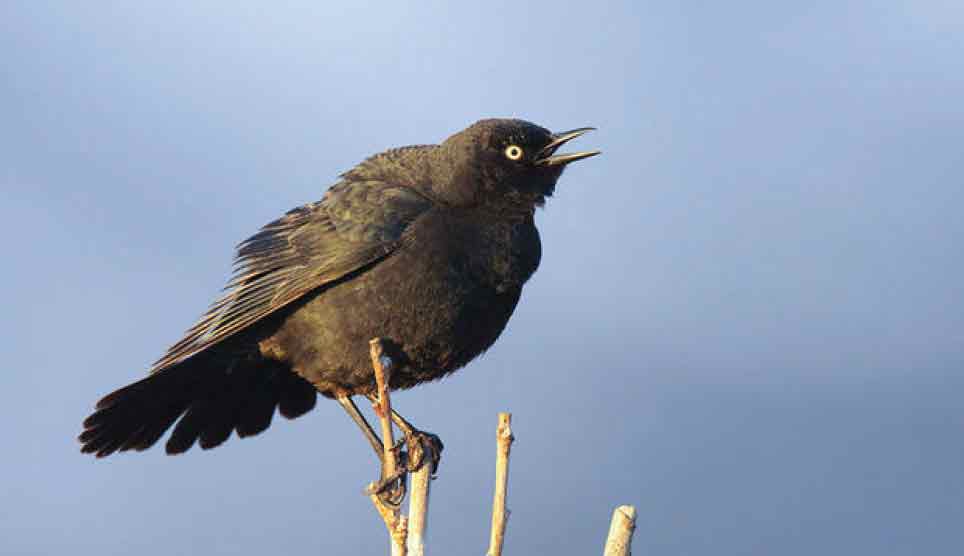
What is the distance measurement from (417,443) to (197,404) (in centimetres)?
153

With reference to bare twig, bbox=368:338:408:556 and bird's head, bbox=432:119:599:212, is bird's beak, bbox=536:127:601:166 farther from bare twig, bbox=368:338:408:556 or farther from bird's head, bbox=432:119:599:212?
bare twig, bbox=368:338:408:556

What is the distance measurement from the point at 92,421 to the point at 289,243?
5.35 ft

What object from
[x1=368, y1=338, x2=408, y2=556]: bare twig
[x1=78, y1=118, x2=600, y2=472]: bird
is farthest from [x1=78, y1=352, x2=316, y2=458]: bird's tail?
[x1=368, y1=338, x2=408, y2=556]: bare twig

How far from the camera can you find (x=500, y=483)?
14.4 ft

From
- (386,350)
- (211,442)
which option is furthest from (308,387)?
(386,350)

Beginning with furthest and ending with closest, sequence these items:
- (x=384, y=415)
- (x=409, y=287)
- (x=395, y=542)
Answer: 1. (x=409, y=287)
2. (x=384, y=415)
3. (x=395, y=542)

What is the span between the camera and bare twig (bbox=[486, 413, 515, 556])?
4.28 metres

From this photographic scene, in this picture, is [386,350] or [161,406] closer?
[386,350]

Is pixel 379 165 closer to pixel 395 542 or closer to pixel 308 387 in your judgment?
pixel 308 387

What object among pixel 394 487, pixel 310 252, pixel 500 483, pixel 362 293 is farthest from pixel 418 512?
pixel 310 252

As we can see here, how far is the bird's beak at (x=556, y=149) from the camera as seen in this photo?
774 centimetres

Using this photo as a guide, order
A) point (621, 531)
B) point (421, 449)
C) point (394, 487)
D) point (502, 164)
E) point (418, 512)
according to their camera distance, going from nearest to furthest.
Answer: point (621, 531)
point (418, 512)
point (394, 487)
point (421, 449)
point (502, 164)

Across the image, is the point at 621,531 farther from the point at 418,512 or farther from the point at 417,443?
the point at 417,443

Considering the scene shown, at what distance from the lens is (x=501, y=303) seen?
→ 284 inches
